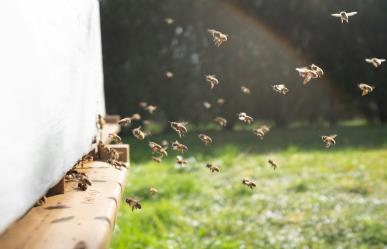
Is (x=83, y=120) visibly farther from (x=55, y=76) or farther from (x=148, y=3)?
(x=148, y=3)

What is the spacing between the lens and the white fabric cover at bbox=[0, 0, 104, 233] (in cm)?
134

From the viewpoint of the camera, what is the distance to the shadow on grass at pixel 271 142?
46.3ft

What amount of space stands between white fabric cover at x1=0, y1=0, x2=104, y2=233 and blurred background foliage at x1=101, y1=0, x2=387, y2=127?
1761 centimetres

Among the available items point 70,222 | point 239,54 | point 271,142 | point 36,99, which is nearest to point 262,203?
point 70,222

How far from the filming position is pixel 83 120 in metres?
2.68

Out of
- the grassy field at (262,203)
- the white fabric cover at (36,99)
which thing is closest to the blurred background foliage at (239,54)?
the grassy field at (262,203)

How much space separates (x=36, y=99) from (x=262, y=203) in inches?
264

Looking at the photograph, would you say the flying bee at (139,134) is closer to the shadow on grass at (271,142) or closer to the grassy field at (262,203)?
the grassy field at (262,203)

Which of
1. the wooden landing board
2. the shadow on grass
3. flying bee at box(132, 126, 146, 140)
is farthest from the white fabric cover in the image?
the shadow on grass

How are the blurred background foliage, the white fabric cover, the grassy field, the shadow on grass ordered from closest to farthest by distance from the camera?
the white fabric cover → the grassy field → the shadow on grass → the blurred background foliage

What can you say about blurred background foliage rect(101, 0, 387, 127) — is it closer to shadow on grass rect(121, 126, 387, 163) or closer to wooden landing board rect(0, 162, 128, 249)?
shadow on grass rect(121, 126, 387, 163)

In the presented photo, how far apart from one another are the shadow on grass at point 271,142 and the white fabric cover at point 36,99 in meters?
10.0

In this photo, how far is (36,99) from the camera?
1617 mm

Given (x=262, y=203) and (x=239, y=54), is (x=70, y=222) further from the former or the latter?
(x=239, y=54)
